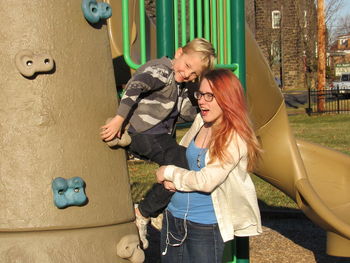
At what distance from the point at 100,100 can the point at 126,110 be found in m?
0.12

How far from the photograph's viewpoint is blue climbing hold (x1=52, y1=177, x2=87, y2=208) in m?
2.90

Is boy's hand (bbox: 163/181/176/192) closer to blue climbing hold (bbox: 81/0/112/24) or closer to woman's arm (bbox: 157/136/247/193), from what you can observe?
woman's arm (bbox: 157/136/247/193)

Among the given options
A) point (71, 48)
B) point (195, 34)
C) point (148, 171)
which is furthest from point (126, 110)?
point (148, 171)

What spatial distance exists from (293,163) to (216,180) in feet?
7.94

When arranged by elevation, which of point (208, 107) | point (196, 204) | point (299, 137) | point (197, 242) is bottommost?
point (299, 137)

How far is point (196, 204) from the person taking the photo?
3.17m

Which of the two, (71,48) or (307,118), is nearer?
(71,48)

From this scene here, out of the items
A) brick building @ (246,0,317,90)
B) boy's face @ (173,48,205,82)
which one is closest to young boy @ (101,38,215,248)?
boy's face @ (173,48,205,82)

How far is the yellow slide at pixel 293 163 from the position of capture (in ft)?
16.2

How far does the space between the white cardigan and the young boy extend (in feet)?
0.96

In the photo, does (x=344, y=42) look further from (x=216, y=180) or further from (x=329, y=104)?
(x=216, y=180)

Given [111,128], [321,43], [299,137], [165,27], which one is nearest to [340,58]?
[321,43]

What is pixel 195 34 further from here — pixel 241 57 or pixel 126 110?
pixel 126 110

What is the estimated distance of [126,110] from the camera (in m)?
3.12
